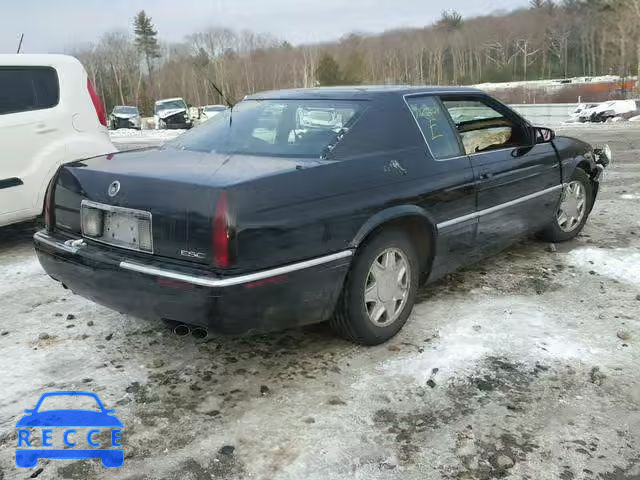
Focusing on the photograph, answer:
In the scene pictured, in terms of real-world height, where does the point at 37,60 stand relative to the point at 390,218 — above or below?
above

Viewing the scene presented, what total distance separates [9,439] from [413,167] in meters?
2.51

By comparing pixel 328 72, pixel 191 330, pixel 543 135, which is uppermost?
pixel 328 72

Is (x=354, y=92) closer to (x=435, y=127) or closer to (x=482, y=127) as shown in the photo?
(x=435, y=127)

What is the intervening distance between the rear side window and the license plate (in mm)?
2940

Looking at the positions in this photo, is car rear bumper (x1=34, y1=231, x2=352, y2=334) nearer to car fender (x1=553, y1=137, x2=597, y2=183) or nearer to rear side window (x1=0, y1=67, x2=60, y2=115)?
car fender (x1=553, y1=137, x2=597, y2=183)

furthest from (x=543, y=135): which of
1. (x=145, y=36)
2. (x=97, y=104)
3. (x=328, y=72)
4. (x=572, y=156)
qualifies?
(x=145, y=36)

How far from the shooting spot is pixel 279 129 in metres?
3.80

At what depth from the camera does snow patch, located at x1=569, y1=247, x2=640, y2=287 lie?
4642mm

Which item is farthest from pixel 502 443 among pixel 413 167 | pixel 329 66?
pixel 329 66

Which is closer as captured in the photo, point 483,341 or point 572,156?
point 483,341

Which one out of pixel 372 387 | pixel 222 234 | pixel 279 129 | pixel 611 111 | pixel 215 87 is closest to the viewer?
pixel 222 234

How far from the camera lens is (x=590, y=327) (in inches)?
148

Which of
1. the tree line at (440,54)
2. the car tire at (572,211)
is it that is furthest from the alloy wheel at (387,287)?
the tree line at (440,54)

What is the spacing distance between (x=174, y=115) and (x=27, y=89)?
24.7 m
